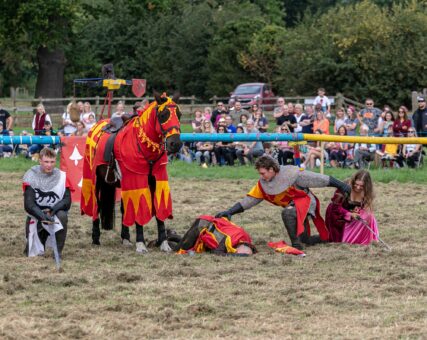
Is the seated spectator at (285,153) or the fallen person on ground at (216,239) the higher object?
the seated spectator at (285,153)

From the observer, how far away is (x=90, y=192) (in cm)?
1080

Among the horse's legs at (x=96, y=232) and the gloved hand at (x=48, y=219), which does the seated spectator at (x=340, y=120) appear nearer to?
the horse's legs at (x=96, y=232)

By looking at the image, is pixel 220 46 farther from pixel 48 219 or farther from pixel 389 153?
pixel 48 219

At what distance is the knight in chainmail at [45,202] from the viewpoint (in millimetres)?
9578

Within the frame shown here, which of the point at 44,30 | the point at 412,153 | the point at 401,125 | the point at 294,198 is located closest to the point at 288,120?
the point at 401,125

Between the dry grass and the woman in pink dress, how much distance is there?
30cm

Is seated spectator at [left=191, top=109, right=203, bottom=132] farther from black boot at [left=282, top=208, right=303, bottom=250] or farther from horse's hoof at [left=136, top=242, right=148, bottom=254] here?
black boot at [left=282, top=208, right=303, bottom=250]

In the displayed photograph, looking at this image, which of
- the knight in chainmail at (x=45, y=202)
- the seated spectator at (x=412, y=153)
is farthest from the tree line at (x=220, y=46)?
the knight in chainmail at (x=45, y=202)

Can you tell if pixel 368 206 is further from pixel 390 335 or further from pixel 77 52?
pixel 77 52

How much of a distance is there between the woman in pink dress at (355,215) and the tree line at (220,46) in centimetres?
2739

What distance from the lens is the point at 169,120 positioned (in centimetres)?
966

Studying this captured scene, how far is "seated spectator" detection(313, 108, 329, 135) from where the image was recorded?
19469 millimetres

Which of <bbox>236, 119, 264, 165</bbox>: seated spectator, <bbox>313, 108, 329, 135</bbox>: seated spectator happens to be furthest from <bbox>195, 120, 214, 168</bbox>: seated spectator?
<bbox>313, 108, 329, 135</bbox>: seated spectator

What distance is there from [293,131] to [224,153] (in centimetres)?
148
